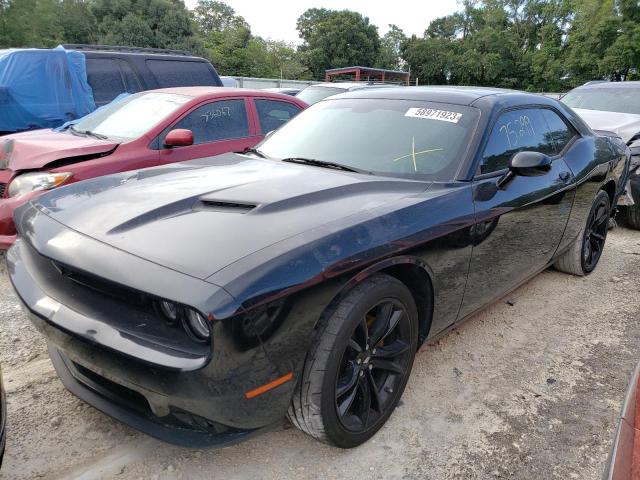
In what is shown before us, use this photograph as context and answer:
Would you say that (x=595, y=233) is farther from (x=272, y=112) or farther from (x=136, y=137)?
(x=136, y=137)

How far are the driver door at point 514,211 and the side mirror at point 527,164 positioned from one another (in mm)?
101

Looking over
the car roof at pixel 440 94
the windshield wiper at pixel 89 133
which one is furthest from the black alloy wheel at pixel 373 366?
the windshield wiper at pixel 89 133

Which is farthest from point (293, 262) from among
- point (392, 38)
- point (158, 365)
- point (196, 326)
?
point (392, 38)

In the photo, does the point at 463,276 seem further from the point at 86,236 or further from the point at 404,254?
the point at 86,236

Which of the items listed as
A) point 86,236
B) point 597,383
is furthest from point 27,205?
point 597,383

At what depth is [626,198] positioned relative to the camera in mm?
5520

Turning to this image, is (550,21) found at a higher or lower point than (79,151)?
higher

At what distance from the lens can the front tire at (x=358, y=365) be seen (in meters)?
1.84

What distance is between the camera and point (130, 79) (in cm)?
689

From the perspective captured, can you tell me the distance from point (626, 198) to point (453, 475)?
478cm

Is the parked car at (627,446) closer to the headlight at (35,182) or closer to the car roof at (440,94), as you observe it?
the car roof at (440,94)

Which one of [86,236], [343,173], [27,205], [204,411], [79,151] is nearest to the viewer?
[204,411]

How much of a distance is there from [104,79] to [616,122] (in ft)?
23.0

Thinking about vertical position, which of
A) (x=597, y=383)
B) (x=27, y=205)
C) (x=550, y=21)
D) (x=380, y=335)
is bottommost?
(x=597, y=383)
